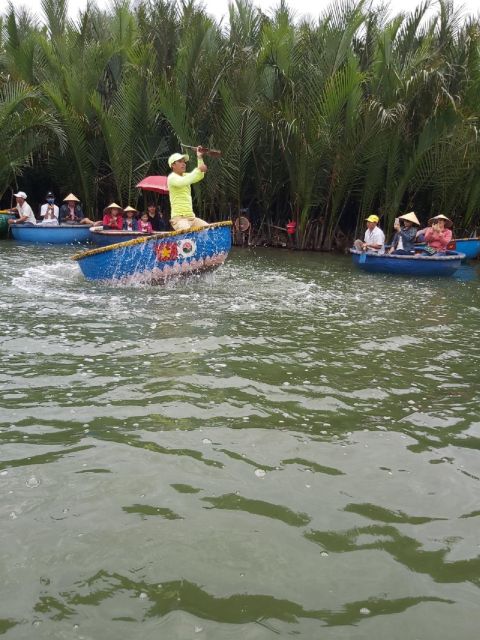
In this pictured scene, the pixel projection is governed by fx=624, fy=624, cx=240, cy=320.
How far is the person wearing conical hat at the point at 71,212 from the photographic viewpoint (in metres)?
17.5

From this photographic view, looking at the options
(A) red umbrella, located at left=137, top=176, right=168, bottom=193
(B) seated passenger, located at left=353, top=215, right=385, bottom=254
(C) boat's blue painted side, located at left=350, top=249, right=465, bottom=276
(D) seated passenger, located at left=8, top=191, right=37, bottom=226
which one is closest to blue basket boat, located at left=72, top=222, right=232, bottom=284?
(C) boat's blue painted side, located at left=350, top=249, right=465, bottom=276

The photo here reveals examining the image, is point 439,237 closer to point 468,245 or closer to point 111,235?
point 468,245

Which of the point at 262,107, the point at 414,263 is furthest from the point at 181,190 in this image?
the point at 262,107

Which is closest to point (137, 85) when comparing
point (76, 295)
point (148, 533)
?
point (76, 295)

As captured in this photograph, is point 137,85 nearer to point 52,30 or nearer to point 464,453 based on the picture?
point 52,30

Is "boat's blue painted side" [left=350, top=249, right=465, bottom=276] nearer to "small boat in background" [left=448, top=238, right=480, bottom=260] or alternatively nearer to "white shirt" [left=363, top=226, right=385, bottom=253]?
"white shirt" [left=363, top=226, right=385, bottom=253]

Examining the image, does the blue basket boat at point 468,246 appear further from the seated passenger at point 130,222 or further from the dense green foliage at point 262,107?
the seated passenger at point 130,222

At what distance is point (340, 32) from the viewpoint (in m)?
15.1

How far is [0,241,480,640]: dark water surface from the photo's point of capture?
258 cm

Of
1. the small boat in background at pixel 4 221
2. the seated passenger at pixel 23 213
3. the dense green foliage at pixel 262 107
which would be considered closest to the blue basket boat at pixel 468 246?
the dense green foliage at pixel 262 107

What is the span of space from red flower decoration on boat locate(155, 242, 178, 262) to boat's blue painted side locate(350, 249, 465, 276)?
15.0ft

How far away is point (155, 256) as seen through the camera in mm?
9742

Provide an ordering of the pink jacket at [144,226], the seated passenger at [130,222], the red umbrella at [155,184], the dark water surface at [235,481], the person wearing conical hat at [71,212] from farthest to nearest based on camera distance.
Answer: the person wearing conical hat at [71,212] → the pink jacket at [144,226] → the seated passenger at [130,222] → the red umbrella at [155,184] → the dark water surface at [235,481]

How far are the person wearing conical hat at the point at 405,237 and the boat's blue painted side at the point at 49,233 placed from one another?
805 centimetres
